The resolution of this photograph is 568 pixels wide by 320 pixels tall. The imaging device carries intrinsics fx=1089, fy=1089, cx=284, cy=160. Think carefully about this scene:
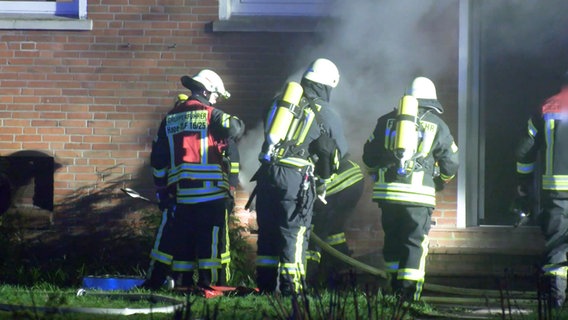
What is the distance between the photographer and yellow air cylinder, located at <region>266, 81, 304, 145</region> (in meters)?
8.71

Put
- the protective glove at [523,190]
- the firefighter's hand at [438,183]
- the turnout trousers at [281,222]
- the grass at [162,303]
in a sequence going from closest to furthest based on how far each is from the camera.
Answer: the grass at [162,303] < the turnout trousers at [281,222] < the protective glove at [523,190] < the firefighter's hand at [438,183]

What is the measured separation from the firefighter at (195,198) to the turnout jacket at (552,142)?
2423 mm

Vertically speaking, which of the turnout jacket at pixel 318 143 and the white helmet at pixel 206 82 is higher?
the white helmet at pixel 206 82

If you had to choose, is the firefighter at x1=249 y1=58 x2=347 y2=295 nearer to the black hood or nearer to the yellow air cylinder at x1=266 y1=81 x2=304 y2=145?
the yellow air cylinder at x1=266 y1=81 x2=304 y2=145

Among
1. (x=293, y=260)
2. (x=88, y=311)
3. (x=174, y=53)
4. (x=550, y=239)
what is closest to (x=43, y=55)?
(x=174, y=53)

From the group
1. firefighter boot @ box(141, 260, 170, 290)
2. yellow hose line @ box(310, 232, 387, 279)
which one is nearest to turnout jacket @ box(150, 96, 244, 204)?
firefighter boot @ box(141, 260, 170, 290)

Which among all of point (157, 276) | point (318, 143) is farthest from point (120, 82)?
point (318, 143)

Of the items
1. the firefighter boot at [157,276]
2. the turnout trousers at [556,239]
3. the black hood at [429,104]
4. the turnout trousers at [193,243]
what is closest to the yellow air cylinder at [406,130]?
the black hood at [429,104]

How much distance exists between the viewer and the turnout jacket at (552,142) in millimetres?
8930

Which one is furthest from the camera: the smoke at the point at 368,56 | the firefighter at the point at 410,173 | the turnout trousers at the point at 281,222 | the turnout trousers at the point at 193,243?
the smoke at the point at 368,56

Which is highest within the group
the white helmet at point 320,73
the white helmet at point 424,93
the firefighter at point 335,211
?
the white helmet at point 320,73

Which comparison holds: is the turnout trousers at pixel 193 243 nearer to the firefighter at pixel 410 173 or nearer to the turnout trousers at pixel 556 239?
the firefighter at pixel 410 173

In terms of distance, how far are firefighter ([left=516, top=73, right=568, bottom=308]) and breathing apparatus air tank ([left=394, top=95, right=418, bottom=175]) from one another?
3.28 feet

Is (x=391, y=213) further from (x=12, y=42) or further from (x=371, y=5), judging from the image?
(x=12, y=42)
